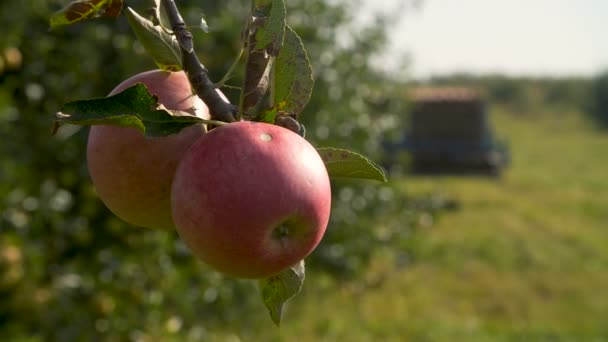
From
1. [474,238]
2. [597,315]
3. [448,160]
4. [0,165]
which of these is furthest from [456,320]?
[448,160]

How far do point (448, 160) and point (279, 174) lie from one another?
32.0 feet

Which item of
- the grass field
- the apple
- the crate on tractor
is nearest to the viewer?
the apple

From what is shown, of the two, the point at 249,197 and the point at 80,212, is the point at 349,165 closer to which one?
the point at 249,197

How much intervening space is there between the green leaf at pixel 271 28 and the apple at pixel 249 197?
0.33ft

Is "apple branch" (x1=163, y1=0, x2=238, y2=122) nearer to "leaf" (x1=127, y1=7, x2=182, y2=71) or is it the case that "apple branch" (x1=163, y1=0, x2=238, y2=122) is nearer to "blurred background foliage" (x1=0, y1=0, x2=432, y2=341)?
"leaf" (x1=127, y1=7, x2=182, y2=71)

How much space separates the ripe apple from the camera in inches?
27.3

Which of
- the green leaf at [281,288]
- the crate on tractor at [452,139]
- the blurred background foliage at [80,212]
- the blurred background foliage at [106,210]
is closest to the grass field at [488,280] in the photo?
the blurred background foliage at [106,210]

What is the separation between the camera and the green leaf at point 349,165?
0.68 meters

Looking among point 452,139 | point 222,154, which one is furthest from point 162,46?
point 452,139

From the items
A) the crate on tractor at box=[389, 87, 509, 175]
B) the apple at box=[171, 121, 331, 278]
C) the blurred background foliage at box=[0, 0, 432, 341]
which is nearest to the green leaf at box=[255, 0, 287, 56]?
the apple at box=[171, 121, 331, 278]

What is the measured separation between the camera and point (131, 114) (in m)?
0.63

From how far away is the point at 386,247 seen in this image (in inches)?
163

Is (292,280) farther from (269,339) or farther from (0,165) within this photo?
(269,339)

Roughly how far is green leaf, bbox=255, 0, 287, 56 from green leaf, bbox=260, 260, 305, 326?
20 centimetres
